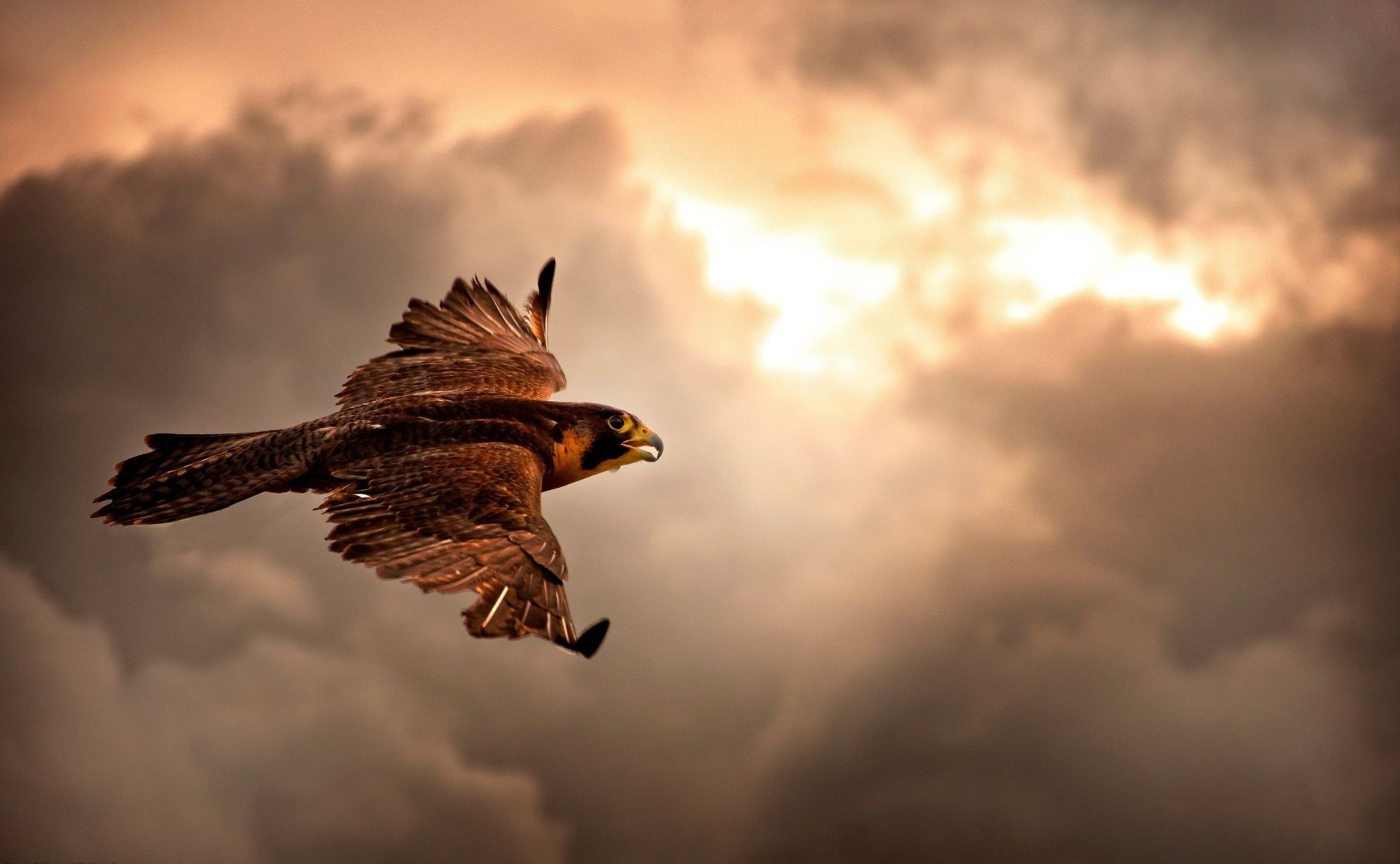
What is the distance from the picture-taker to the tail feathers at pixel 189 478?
1535 cm

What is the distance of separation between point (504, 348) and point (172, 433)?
6.65 meters

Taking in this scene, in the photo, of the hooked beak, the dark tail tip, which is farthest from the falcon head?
the dark tail tip

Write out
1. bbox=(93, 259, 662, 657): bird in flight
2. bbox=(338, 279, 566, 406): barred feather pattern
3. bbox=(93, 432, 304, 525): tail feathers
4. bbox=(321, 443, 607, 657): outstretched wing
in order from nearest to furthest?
bbox=(321, 443, 607, 657): outstretched wing
bbox=(93, 259, 662, 657): bird in flight
bbox=(93, 432, 304, 525): tail feathers
bbox=(338, 279, 566, 406): barred feather pattern

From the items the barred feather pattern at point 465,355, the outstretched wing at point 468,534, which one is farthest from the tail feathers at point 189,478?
the barred feather pattern at point 465,355

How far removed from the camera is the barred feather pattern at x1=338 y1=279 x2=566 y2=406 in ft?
65.3

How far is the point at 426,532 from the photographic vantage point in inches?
543

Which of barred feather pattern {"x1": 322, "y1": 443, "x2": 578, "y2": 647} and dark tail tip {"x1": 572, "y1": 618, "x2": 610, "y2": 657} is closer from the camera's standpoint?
dark tail tip {"x1": 572, "y1": 618, "x2": 610, "y2": 657}

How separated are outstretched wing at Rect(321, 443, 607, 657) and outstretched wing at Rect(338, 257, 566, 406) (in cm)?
311

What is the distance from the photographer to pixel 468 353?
70.7 feet

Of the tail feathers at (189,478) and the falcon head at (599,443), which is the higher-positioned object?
the falcon head at (599,443)

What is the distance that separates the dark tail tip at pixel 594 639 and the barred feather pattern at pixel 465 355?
696 cm

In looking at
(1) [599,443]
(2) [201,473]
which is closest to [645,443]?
(1) [599,443]

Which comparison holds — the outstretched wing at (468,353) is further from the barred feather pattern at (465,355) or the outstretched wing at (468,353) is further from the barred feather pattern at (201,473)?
the barred feather pattern at (201,473)

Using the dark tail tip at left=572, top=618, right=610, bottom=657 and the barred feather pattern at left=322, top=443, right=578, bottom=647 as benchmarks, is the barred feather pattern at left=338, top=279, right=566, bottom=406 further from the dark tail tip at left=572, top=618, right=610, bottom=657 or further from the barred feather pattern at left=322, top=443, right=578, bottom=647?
the dark tail tip at left=572, top=618, right=610, bottom=657
